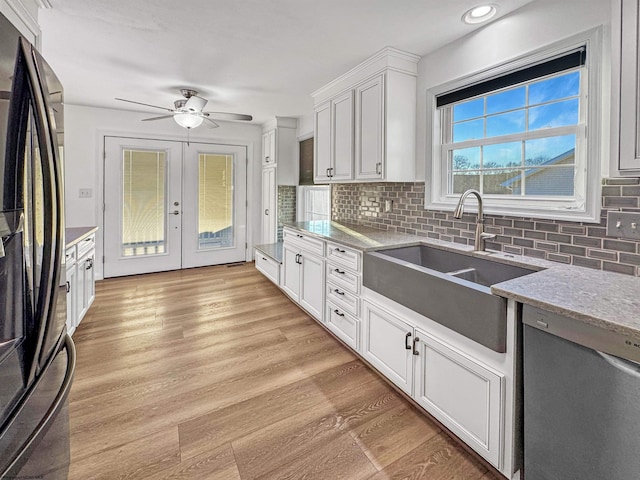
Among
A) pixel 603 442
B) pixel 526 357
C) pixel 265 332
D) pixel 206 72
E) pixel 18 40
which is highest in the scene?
pixel 206 72

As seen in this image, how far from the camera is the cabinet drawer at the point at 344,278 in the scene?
236 cm

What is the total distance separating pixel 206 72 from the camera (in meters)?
3.08

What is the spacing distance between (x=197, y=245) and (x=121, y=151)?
1.67 meters

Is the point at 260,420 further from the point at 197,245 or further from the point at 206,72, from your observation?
the point at 197,245

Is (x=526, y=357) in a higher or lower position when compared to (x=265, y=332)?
higher

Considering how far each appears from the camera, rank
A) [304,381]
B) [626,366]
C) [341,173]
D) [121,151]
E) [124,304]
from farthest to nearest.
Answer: [121,151] < [124,304] < [341,173] < [304,381] < [626,366]

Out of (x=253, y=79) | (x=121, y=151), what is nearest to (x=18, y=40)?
(x=253, y=79)

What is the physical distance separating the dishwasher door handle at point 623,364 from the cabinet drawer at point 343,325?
1498 mm

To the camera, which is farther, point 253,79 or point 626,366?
point 253,79

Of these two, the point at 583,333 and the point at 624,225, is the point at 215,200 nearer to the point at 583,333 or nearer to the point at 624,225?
the point at 624,225

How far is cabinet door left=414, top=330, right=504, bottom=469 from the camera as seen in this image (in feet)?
4.57

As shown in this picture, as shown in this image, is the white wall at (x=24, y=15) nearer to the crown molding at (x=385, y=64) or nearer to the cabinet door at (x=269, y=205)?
the crown molding at (x=385, y=64)

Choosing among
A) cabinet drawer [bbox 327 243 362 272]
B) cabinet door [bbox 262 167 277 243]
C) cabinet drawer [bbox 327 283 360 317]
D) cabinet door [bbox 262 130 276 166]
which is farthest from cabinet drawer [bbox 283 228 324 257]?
cabinet door [bbox 262 130 276 166]

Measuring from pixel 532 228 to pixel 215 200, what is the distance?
4.44m
